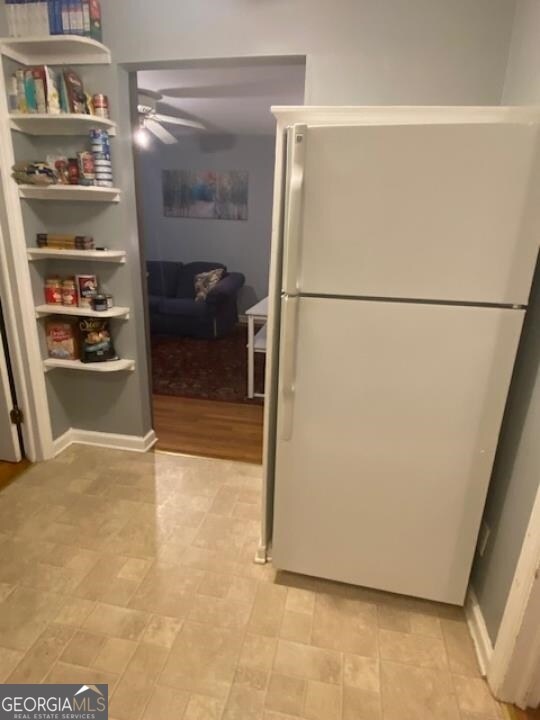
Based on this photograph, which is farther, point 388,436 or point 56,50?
point 56,50

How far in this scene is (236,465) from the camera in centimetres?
272

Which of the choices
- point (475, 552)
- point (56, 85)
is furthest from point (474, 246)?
point (56, 85)

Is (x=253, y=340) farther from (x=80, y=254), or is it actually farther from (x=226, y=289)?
(x=226, y=289)

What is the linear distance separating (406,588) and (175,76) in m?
3.43

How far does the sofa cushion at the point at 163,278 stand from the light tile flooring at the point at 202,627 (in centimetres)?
391

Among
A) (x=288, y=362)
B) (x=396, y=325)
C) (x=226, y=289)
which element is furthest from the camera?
(x=226, y=289)

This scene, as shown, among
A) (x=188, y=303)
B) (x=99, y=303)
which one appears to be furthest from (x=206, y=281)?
(x=99, y=303)

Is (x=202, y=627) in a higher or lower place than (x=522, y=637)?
lower

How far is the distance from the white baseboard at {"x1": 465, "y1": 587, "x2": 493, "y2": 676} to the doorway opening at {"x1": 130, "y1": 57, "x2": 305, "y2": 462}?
1449mm

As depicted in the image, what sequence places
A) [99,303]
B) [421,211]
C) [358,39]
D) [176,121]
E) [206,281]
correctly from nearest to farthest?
[421,211] < [358,39] < [99,303] < [176,121] < [206,281]

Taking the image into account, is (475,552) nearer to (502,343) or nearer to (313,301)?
(502,343)

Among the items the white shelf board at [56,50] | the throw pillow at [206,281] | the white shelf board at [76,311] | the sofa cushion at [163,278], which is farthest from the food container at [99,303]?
the sofa cushion at [163,278]

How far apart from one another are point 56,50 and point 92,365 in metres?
1.60

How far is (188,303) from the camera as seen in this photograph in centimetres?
528
